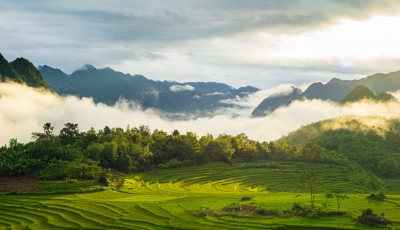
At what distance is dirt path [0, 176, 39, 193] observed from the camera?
63875 millimetres

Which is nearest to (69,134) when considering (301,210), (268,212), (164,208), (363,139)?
(164,208)

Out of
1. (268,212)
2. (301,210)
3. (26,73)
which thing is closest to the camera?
(301,210)

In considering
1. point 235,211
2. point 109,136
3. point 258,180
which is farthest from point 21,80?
point 235,211

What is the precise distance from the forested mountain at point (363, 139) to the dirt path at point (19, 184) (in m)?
95.2

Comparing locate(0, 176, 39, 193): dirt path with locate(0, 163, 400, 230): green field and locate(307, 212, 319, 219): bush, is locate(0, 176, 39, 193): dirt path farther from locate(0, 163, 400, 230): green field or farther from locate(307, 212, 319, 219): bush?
locate(307, 212, 319, 219): bush

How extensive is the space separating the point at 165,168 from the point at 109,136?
18736 mm

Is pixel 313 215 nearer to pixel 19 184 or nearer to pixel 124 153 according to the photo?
pixel 19 184

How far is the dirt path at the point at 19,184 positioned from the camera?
63.9 meters

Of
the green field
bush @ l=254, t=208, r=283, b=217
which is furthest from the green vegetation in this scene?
bush @ l=254, t=208, r=283, b=217

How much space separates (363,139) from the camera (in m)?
140

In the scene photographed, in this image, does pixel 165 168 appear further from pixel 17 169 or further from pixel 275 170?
pixel 17 169

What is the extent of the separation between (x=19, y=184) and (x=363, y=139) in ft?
393

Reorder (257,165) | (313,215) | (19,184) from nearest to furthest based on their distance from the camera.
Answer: (313,215) → (19,184) → (257,165)

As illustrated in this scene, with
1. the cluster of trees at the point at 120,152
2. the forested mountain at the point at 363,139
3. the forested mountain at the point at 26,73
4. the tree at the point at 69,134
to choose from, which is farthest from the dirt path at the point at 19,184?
the forested mountain at the point at 26,73
